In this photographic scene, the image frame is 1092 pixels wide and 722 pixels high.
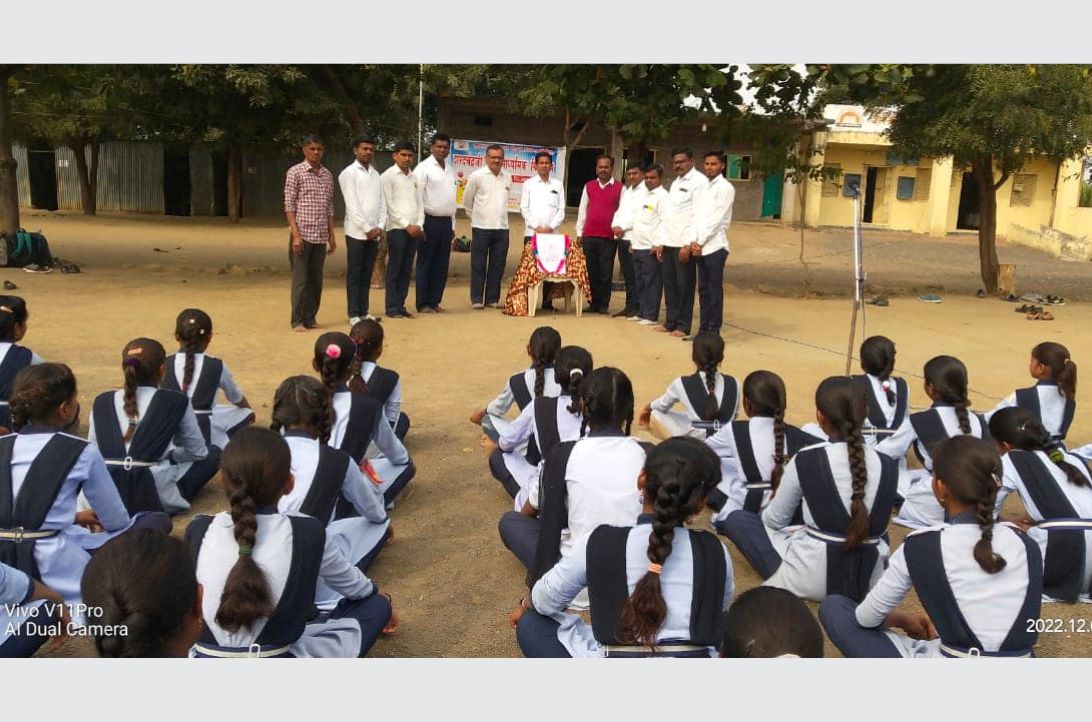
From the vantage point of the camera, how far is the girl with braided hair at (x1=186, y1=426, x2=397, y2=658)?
2.42 meters

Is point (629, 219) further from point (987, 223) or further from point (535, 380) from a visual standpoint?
point (987, 223)

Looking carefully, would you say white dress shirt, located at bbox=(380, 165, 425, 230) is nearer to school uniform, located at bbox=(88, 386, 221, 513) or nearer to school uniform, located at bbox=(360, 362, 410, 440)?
school uniform, located at bbox=(360, 362, 410, 440)

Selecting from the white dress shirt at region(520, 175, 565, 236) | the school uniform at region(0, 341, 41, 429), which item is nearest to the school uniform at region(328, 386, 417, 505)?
the school uniform at region(0, 341, 41, 429)

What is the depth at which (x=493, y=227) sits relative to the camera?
33.4ft

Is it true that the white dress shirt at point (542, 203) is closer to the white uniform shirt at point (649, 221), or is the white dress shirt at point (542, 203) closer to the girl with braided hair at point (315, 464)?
the white uniform shirt at point (649, 221)

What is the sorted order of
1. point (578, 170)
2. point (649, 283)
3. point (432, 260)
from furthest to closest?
point (578, 170) → point (432, 260) → point (649, 283)

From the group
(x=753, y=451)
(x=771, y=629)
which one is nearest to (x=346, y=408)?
(x=753, y=451)

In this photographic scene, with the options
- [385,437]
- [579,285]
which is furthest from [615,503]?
[579,285]

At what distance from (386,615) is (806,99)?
9.45m

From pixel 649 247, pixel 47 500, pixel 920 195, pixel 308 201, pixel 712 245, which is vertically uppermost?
pixel 920 195

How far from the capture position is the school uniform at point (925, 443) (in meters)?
4.41

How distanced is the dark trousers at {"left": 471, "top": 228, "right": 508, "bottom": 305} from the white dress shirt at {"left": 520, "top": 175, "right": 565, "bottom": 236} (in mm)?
358

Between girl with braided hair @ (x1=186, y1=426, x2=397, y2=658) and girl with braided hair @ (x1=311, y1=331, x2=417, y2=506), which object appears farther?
girl with braided hair @ (x1=311, y1=331, x2=417, y2=506)

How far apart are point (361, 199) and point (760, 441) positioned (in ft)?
19.5
